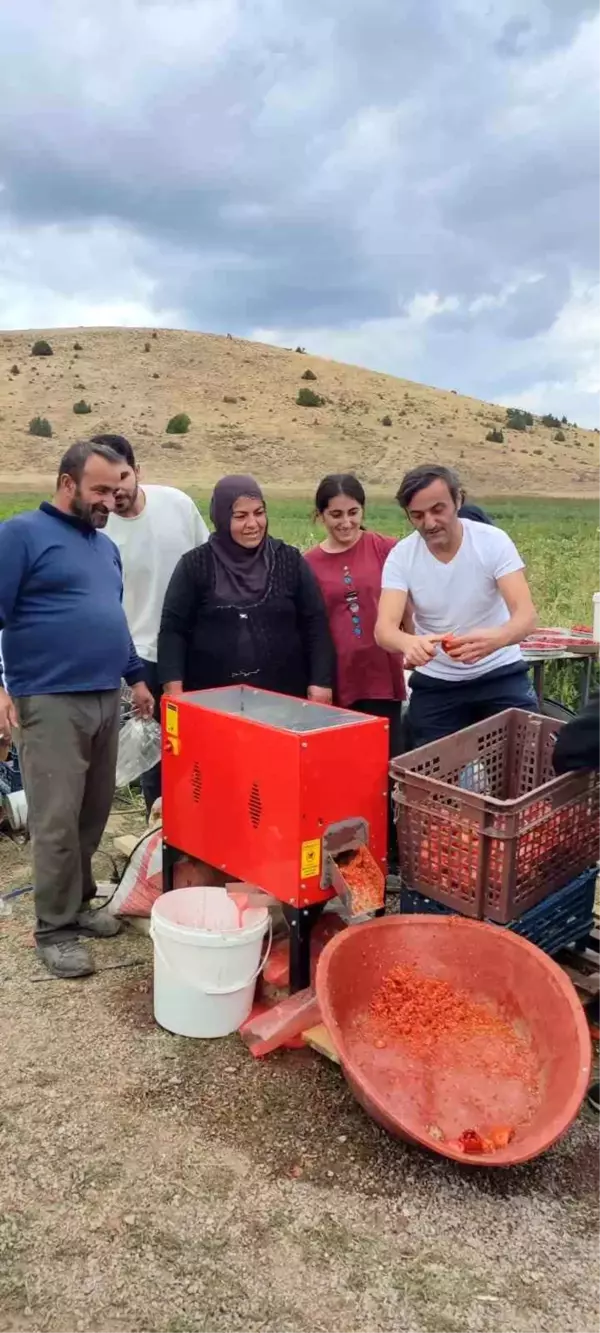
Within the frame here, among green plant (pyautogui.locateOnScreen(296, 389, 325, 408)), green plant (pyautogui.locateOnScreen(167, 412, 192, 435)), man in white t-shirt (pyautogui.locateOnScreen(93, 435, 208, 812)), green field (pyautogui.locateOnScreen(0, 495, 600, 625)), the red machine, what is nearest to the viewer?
the red machine

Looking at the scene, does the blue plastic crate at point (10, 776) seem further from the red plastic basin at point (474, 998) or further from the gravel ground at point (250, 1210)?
the red plastic basin at point (474, 998)

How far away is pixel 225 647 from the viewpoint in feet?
12.2

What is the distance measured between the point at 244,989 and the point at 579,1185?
1163 mm

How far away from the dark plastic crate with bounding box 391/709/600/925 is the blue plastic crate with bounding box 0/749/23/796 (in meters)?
2.73

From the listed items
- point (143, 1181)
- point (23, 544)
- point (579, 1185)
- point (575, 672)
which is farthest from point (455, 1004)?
point (575, 672)

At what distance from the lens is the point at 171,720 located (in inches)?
139

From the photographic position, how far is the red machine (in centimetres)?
300

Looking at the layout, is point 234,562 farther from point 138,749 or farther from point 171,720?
point 138,749

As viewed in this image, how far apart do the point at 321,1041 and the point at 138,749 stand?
1.89m

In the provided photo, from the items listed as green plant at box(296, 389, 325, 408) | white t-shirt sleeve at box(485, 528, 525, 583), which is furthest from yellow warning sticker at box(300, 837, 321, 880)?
green plant at box(296, 389, 325, 408)

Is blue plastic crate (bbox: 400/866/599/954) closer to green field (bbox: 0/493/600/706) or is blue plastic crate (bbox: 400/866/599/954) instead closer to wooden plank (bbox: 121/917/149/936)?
wooden plank (bbox: 121/917/149/936)

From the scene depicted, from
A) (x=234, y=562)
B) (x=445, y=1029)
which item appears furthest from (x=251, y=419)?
(x=445, y=1029)

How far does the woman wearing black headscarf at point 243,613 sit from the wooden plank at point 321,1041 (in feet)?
4.18

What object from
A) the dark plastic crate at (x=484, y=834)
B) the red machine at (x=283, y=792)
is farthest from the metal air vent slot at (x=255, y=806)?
the dark plastic crate at (x=484, y=834)
